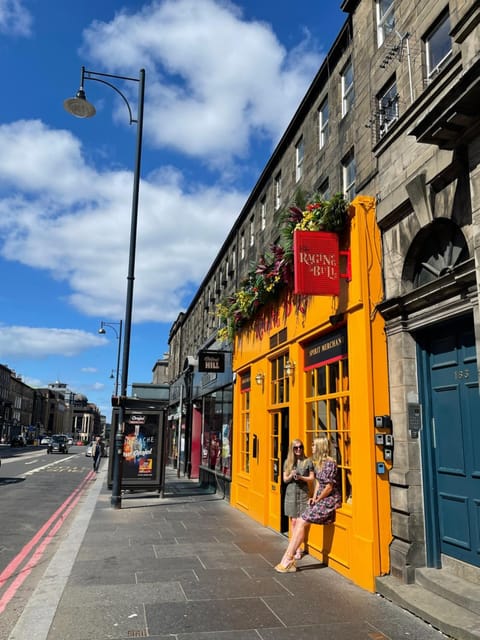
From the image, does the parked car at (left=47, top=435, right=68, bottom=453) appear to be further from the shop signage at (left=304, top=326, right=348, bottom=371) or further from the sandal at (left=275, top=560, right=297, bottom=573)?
the sandal at (left=275, top=560, right=297, bottom=573)

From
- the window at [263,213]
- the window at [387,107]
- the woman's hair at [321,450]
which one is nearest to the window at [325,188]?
the window at [387,107]

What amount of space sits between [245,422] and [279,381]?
314 centimetres

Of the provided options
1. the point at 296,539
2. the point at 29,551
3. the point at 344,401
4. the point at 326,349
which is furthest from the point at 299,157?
the point at 29,551

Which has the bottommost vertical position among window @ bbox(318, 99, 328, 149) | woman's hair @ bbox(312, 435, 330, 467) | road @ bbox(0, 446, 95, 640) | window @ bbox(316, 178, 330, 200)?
road @ bbox(0, 446, 95, 640)

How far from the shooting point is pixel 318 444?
746cm

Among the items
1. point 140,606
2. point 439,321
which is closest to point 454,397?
point 439,321

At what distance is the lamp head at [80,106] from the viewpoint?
1230 cm

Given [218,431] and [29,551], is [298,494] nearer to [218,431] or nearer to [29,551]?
[29,551]

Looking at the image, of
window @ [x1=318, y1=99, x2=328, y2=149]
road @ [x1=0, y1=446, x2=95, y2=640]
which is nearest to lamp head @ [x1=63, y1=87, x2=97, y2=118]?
window @ [x1=318, y1=99, x2=328, y2=149]

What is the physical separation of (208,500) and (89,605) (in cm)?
984

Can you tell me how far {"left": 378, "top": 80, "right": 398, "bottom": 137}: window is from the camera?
346 inches

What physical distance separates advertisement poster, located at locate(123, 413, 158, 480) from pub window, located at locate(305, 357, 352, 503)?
8.01 metres

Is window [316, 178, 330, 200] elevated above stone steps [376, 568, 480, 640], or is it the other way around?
window [316, 178, 330, 200]

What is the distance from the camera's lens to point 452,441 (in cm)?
600
